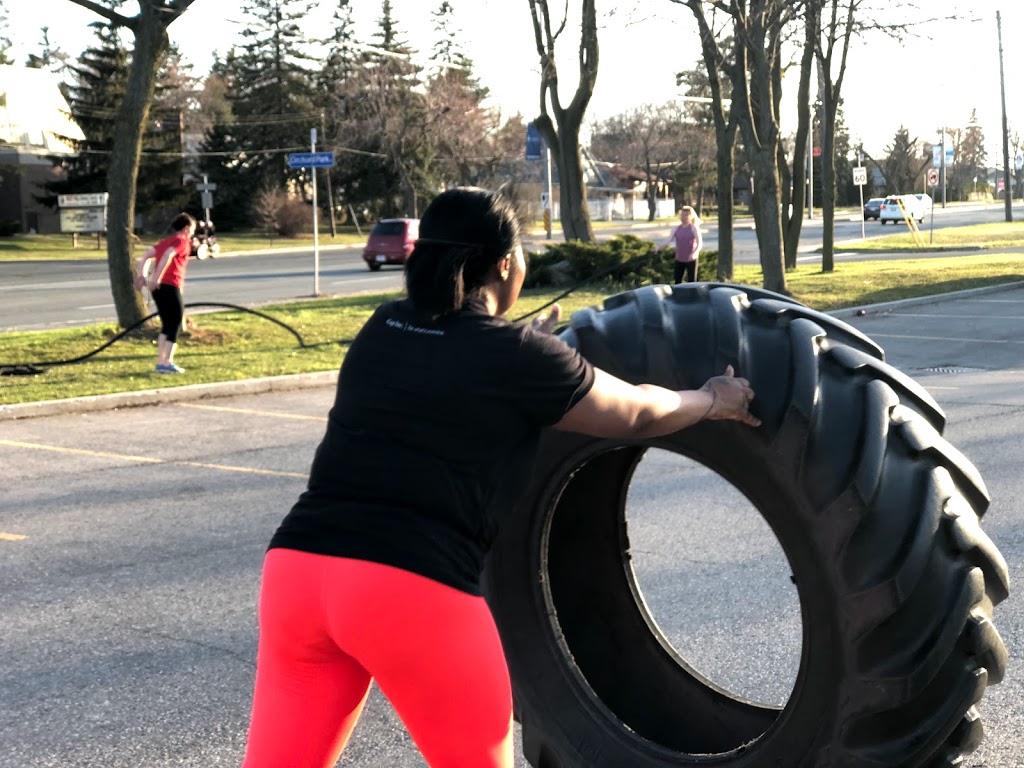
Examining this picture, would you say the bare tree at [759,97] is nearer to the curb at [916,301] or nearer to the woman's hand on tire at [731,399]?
the curb at [916,301]

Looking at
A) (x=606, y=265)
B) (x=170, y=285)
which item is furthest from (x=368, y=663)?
(x=606, y=265)

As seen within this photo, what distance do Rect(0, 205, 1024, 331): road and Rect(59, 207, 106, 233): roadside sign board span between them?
4.47 ft

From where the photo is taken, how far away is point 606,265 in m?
25.8

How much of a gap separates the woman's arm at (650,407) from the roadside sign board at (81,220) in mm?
41221

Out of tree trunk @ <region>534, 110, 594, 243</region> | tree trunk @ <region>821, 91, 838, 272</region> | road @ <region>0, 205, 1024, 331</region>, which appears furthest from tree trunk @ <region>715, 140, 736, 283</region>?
road @ <region>0, 205, 1024, 331</region>

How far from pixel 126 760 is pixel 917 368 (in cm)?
1162

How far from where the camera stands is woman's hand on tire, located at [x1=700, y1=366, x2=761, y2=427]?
301cm

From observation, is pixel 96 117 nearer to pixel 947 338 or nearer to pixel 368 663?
pixel 947 338

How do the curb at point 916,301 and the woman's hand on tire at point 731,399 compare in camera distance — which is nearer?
the woman's hand on tire at point 731,399

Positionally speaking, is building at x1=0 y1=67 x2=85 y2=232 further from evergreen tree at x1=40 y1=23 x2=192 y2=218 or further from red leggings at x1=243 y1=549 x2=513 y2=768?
red leggings at x1=243 y1=549 x2=513 y2=768

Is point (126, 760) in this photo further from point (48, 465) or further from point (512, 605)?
point (48, 465)

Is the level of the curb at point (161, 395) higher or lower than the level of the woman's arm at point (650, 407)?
lower

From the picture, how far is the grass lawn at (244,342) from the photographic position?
Answer: 13.9 metres

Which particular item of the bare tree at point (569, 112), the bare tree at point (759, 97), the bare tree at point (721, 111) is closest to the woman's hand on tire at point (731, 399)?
the bare tree at point (759, 97)
